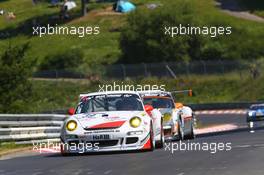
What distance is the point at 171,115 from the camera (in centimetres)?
2166

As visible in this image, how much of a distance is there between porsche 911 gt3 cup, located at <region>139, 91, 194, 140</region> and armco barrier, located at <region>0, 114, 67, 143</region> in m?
3.39

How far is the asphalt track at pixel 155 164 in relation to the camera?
13.2 metres

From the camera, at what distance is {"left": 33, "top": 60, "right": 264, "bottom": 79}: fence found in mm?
68062

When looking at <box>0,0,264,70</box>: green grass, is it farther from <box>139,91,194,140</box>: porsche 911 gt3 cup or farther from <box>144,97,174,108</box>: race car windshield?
<box>144,97,174,108</box>: race car windshield

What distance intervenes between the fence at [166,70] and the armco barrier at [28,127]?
4192cm

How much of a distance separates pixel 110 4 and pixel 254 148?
267 ft

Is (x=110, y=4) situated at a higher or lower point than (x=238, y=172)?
higher

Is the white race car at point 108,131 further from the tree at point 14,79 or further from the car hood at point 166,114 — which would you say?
the tree at point 14,79

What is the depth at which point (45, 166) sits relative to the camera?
15180 mm

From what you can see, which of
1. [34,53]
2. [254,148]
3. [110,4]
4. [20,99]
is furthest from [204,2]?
[254,148]

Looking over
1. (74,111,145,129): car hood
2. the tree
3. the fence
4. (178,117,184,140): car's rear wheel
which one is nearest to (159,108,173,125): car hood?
(178,117,184,140): car's rear wheel

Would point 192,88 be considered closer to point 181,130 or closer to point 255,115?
point 255,115

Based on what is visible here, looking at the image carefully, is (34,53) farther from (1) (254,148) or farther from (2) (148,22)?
(1) (254,148)

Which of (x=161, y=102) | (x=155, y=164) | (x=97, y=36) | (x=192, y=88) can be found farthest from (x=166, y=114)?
(x=97, y=36)
